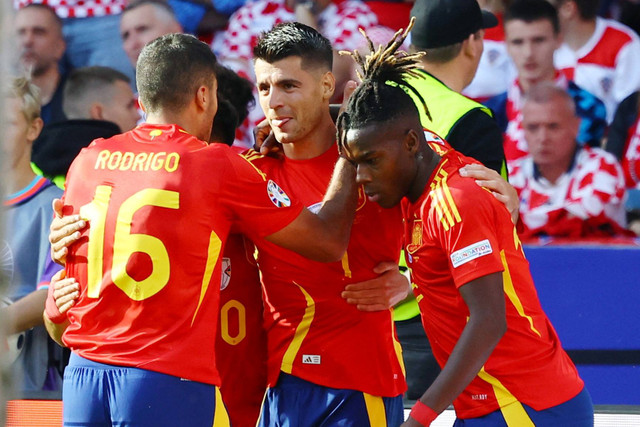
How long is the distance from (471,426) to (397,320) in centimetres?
130

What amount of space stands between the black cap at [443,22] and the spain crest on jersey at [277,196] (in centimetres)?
136

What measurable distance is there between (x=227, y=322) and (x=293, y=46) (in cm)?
99

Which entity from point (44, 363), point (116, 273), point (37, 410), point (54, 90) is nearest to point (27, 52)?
point (54, 90)

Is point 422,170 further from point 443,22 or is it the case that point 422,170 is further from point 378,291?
point 443,22

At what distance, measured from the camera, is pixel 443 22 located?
4.15 metres

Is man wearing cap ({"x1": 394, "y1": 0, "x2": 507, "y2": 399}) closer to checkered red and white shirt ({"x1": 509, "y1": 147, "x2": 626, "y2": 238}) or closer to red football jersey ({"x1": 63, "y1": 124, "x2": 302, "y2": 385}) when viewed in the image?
red football jersey ({"x1": 63, "y1": 124, "x2": 302, "y2": 385})

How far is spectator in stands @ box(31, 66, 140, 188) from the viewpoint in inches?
224

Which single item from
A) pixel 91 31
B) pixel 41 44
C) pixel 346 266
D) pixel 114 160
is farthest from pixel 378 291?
pixel 41 44

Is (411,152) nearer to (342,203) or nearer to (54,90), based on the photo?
(342,203)

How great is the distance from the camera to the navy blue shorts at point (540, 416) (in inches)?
111

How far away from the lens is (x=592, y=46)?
5.54 metres

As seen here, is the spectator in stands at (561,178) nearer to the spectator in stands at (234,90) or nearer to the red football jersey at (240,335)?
the spectator in stands at (234,90)

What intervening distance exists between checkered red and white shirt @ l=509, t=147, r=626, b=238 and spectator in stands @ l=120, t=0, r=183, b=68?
7.41 ft

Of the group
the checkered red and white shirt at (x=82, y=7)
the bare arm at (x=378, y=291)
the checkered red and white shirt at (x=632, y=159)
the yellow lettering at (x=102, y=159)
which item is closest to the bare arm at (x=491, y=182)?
the bare arm at (x=378, y=291)
